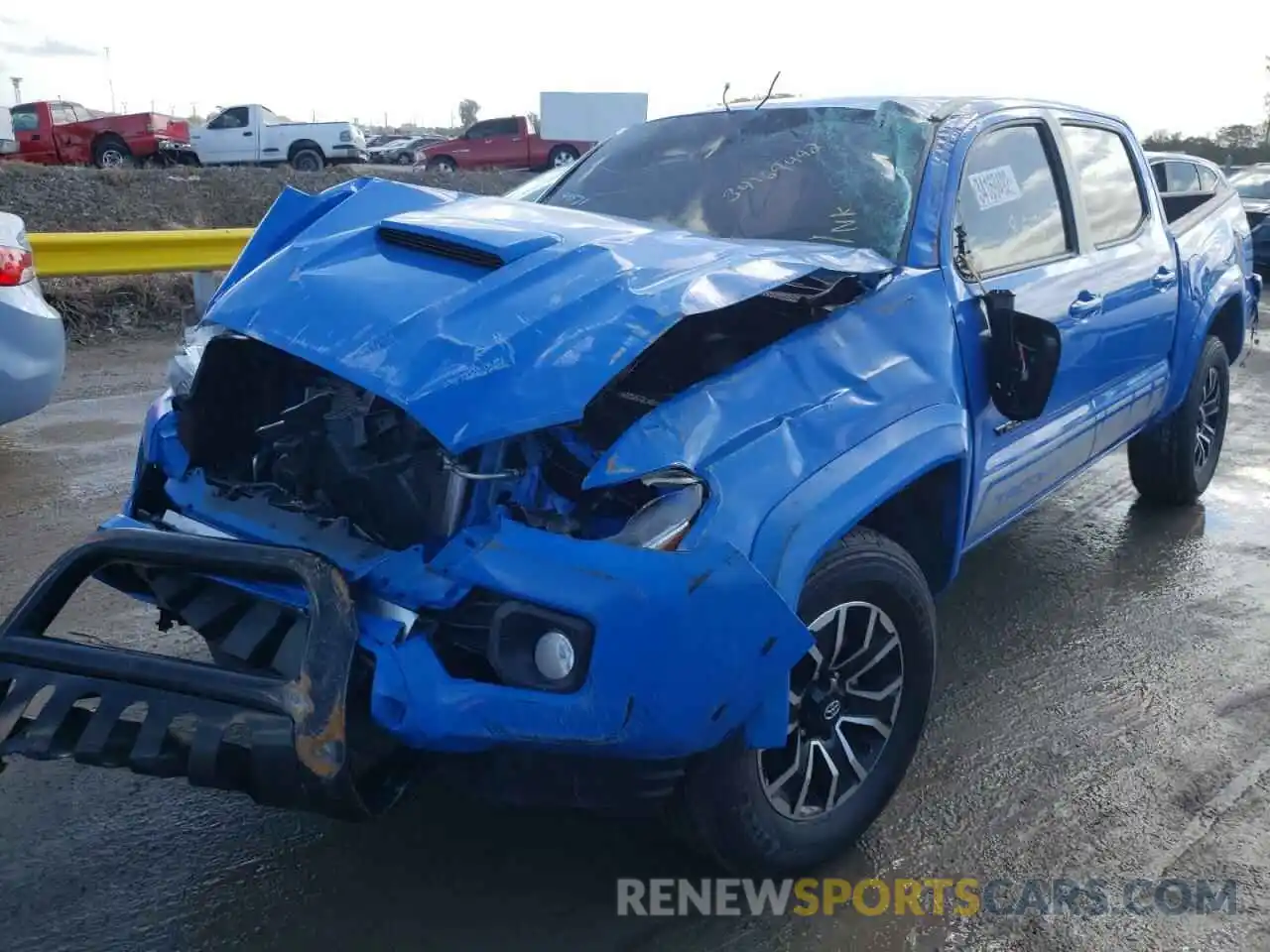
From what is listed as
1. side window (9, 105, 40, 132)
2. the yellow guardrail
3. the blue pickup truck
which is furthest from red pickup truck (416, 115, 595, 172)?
the blue pickup truck

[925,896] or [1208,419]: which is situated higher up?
[1208,419]

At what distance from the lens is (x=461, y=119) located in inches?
3688

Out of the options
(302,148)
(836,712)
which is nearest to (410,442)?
(836,712)

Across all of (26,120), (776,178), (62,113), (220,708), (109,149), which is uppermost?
(62,113)

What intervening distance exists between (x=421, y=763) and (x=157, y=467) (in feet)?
4.05

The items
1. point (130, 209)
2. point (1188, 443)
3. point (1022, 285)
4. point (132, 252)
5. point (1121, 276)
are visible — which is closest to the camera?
point (1022, 285)

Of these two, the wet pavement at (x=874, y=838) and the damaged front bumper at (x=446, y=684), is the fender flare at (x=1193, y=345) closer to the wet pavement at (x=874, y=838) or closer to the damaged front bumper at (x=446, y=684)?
the wet pavement at (x=874, y=838)

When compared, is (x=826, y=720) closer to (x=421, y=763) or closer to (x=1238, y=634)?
(x=421, y=763)

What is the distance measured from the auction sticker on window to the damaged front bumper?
191cm

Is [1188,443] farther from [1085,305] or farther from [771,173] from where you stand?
[771,173]

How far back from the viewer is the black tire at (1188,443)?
5.18 meters

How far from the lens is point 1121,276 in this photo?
4.11 meters

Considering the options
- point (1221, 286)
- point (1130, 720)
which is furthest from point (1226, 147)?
point (1130, 720)

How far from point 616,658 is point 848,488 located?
700mm
